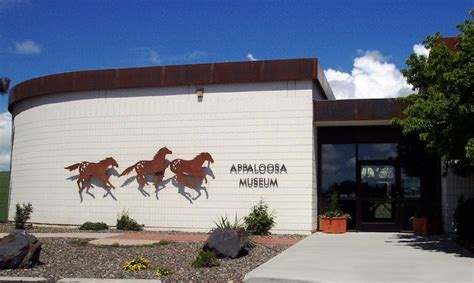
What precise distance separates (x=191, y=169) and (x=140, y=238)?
330 centimetres

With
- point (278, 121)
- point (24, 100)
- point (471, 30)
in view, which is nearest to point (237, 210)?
point (278, 121)

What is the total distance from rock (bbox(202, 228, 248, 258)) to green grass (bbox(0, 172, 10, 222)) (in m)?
15.2

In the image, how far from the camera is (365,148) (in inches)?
734

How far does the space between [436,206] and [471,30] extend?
745 cm

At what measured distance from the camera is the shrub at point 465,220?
47.9 feet

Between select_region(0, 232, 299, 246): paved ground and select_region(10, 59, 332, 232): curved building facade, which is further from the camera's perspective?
select_region(10, 59, 332, 232): curved building facade

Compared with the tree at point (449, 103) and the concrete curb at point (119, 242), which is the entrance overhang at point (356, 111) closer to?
the tree at point (449, 103)

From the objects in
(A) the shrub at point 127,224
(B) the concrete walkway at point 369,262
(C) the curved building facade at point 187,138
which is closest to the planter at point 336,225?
(C) the curved building facade at point 187,138

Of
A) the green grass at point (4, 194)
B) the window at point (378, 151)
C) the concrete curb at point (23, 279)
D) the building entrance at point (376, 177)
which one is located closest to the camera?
the concrete curb at point (23, 279)

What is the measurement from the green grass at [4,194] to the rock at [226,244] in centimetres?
1523

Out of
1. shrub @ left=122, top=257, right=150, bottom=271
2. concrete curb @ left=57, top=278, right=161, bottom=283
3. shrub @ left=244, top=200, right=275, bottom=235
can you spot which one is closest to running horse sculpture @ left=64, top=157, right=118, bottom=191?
shrub @ left=244, top=200, right=275, bottom=235

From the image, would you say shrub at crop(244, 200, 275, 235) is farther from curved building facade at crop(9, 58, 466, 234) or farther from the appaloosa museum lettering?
the appaloosa museum lettering

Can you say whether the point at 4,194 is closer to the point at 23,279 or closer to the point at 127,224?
the point at 127,224

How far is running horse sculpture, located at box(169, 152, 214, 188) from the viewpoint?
1811 cm
